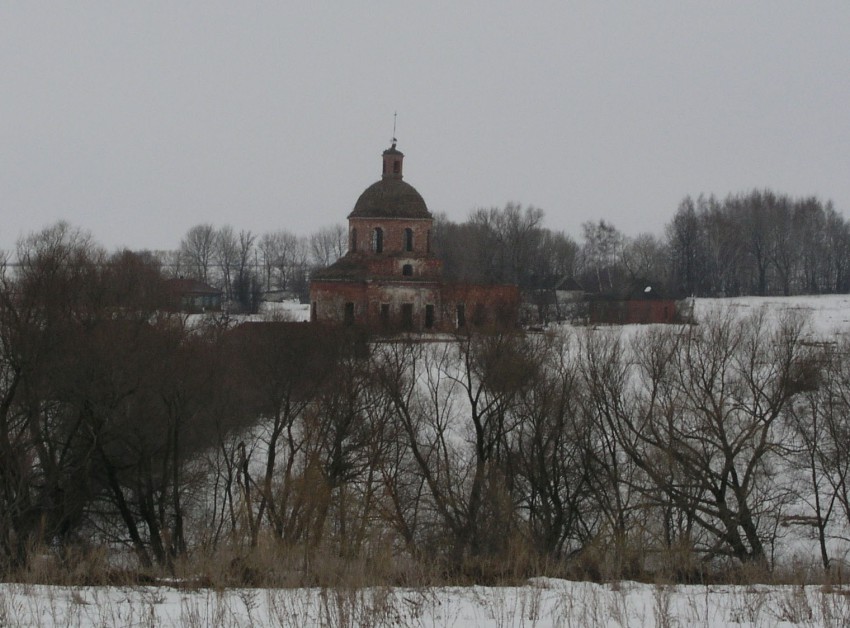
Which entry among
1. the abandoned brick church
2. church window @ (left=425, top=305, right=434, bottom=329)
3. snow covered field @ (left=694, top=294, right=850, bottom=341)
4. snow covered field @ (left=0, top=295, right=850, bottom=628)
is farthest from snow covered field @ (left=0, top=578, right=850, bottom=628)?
snow covered field @ (left=694, top=294, right=850, bottom=341)

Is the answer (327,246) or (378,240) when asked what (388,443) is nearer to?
(378,240)

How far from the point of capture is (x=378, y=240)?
1569 inches

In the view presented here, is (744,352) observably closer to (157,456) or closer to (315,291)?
(157,456)

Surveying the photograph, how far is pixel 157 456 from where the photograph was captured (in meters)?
18.0

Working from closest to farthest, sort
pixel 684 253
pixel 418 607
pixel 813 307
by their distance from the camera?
pixel 418 607 < pixel 813 307 < pixel 684 253

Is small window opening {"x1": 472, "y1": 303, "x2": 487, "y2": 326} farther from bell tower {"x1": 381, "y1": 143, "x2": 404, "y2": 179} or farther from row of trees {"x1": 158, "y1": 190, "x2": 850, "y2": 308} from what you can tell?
row of trees {"x1": 158, "y1": 190, "x2": 850, "y2": 308}

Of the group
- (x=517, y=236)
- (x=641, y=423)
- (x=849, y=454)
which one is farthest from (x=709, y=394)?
(x=517, y=236)

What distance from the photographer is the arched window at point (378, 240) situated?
39688 mm

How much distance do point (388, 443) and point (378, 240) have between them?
21731 millimetres

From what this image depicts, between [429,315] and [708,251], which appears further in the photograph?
[708,251]

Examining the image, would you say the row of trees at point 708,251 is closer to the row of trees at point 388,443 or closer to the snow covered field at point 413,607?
the row of trees at point 388,443

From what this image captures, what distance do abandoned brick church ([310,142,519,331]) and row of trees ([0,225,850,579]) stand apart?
52.2ft

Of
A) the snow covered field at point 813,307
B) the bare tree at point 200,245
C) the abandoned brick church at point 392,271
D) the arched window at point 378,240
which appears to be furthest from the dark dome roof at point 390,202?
the bare tree at point 200,245

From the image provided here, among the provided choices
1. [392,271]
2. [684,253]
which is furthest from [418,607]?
[684,253]
